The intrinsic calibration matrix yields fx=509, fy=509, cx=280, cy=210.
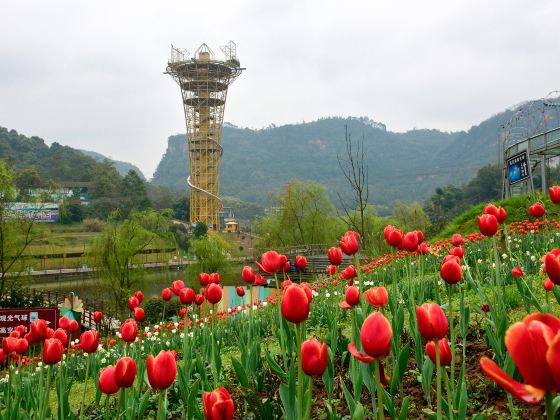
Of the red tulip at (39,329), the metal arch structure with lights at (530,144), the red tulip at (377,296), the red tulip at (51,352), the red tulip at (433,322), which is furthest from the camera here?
the metal arch structure with lights at (530,144)

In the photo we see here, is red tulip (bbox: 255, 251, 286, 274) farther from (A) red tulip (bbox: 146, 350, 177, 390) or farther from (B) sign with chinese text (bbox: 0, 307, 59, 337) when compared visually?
(B) sign with chinese text (bbox: 0, 307, 59, 337)

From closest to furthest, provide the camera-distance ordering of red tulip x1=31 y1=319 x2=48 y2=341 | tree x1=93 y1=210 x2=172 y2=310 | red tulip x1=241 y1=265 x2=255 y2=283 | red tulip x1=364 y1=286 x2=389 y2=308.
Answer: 1. red tulip x1=364 y1=286 x2=389 y2=308
2. red tulip x1=31 y1=319 x2=48 y2=341
3. red tulip x1=241 y1=265 x2=255 y2=283
4. tree x1=93 y1=210 x2=172 y2=310

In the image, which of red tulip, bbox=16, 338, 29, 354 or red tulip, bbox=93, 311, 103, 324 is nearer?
red tulip, bbox=16, 338, 29, 354

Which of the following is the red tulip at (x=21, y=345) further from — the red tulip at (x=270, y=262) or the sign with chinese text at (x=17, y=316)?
the sign with chinese text at (x=17, y=316)

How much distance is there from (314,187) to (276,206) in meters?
2.69

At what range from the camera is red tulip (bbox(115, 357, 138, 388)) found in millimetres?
1495

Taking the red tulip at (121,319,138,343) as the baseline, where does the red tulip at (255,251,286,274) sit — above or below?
above

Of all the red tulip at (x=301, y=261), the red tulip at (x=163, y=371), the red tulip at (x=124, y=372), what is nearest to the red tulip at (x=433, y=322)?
the red tulip at (x=163, y=371)

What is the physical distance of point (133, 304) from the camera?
3154 millimetres

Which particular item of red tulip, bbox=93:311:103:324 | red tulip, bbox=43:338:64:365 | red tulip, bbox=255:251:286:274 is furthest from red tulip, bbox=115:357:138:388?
red tulip, bbox=93:311:103:324

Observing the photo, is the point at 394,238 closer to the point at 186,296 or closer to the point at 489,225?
the point at 489,225

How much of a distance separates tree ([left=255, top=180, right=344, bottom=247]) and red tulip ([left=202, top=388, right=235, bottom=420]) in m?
26.9

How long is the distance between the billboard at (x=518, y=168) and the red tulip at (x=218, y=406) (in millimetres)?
14660

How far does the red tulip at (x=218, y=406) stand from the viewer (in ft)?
3.37
